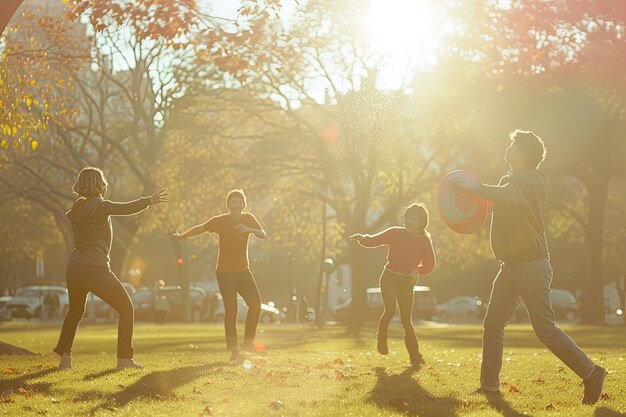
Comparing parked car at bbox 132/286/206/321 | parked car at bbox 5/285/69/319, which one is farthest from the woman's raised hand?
parked car at bbox 5/285/69/319

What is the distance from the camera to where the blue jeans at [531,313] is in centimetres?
883

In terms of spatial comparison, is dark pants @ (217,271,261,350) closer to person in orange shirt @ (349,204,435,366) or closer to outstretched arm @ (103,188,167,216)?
person in orange shirt @ (349,204,435,366)

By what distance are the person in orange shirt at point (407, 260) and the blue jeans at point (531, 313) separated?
333 cm

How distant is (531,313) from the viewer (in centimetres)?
895

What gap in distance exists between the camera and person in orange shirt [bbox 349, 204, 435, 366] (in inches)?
504

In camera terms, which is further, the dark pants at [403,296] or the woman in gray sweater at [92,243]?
the dark pants at [403,296]

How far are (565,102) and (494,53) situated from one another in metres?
10.0

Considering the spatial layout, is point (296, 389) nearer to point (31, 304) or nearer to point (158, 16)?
point (158, 16)

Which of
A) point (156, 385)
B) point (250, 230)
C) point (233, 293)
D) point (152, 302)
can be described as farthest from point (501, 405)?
point (152, 302)

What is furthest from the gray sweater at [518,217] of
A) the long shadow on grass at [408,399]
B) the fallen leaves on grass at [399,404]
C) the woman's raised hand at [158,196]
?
the woman's raised hand at [158,196]

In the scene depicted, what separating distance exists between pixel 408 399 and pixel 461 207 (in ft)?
5.38

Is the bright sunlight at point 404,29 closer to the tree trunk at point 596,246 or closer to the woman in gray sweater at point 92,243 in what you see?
the tree trunk at point 596,246

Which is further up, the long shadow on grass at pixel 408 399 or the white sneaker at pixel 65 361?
the white sneaker at pixel 65 361

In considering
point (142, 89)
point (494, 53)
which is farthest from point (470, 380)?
point (142, 89)
